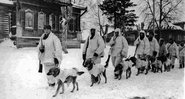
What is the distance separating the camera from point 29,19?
19875 millimetres

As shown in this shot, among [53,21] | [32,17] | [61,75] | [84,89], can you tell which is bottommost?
[84,89]

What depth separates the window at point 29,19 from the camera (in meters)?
19.6

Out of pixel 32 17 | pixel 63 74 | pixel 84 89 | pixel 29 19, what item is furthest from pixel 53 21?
pixel 63 74

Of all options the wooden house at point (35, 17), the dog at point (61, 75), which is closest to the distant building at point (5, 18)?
the wooden house at point (35, 17)

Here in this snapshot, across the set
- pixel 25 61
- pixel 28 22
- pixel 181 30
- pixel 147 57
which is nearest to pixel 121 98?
pixel 147 57

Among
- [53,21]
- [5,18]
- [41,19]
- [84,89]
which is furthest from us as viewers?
[53,21]

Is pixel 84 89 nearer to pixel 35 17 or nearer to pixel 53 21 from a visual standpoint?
pixel 35 17

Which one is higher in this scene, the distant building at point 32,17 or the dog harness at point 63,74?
the distant building at point 32,17

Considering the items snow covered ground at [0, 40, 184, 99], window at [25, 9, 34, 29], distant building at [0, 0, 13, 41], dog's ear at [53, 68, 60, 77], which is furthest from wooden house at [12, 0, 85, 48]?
dog's ear at [53, 68, 60, 77]

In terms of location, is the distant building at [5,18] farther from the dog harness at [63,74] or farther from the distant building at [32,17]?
the dog harness at [63,74]

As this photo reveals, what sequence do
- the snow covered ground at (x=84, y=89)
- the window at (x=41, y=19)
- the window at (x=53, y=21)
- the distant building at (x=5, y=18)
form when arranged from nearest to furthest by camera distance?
1. the snow covered ground at (x=84, y=89)
2. the distant building at (x=5, y=18)
3. the window at (x=41, y=19)
4. the window at (x=53, y=21)

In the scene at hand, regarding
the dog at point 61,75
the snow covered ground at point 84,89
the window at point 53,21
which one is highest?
the window at point 53,21

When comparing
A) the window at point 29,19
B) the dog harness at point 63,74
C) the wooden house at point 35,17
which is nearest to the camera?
the dog harness at point 63,74

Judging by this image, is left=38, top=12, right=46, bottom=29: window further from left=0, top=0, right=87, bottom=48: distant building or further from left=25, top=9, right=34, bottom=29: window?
left=25, top=9, right=34, bottom=29: window
